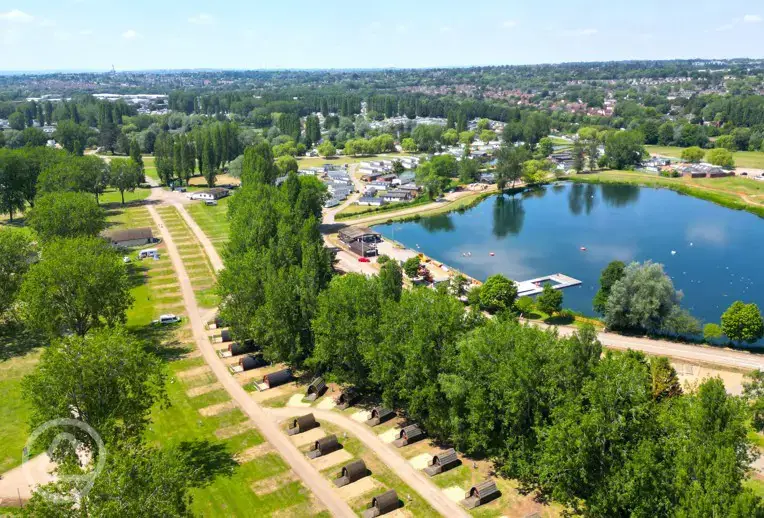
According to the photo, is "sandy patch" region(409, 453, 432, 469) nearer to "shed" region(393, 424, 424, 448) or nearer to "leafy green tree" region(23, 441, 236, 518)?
"shed" region(393, 424, 424, 448)

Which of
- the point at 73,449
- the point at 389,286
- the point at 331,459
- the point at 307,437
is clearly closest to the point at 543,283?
the point at 389,286

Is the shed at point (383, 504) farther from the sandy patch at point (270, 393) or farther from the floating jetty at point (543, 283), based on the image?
the floating jetty at point (543, 283)

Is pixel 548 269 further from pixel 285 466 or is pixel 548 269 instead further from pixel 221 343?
pixel 285 466

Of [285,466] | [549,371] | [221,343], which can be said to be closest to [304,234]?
[221,343]

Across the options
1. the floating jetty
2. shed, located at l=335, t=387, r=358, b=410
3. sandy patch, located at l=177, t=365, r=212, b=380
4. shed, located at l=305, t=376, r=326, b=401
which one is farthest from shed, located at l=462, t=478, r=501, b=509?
the floating jetty

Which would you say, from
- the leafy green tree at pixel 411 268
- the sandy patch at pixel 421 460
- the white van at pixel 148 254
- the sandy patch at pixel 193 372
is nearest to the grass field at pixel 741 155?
the leafy green tree at pixel 411 268
